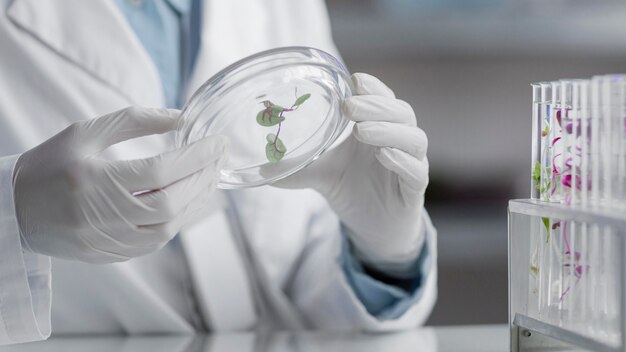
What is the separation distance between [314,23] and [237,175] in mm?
578

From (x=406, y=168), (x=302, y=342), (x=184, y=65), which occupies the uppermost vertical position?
(x=184, y=65)

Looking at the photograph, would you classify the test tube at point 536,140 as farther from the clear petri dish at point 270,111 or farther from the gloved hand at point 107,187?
the gloved hand at point 107,187

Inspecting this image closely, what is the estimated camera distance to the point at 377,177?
0.98 meters

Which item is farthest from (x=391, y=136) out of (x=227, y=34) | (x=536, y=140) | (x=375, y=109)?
(x=227, y=34)

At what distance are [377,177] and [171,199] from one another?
0.30 metres

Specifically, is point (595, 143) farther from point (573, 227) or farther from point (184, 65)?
point (184, 65)

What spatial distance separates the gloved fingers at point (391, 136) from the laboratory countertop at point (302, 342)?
23 centimetres

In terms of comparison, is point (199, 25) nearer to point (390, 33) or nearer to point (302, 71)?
point (302, 71)

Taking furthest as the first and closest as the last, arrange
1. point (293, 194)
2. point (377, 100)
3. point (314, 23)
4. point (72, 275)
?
point (314, 23), point (293, 194), point (72, 275), point (377, 100)

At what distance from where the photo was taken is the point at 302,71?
30.9 inches

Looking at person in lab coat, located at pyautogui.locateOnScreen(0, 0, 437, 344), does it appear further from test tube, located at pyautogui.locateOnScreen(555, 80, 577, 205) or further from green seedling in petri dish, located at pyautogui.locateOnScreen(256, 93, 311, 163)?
test tube, located at pyautogui.locateOnScreen(555, 80, 577, 205)

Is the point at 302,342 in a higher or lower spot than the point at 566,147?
lower

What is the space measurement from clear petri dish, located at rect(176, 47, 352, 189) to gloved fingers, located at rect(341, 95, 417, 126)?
0.08 feet

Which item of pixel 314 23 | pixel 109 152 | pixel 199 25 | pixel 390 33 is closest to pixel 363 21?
pixel 390 33
